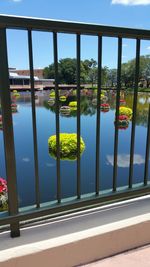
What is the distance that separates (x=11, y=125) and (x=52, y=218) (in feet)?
1.83

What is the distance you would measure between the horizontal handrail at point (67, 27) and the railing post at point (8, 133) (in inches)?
2.0

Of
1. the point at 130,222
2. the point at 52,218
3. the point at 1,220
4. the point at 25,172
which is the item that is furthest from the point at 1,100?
the point at 25,172

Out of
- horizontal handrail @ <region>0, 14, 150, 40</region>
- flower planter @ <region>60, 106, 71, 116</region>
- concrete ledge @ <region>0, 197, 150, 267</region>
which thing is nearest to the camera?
horizontal handrail @ <region>0, 14, 150, 40</region>

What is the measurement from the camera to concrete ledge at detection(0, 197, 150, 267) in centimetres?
112

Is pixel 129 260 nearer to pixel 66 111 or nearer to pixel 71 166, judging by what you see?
pixel 71 166

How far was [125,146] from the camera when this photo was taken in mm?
10656

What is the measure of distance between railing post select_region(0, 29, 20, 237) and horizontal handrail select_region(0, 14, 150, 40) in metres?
0.05

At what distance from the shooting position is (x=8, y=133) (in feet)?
3.51

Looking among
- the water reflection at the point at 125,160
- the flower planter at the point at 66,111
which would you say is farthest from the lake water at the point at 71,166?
the flower planter at the point at 66,111

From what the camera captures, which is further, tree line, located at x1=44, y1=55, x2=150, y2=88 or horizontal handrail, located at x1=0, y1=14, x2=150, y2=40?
tree line, located at x1=44, y1=55, x2=150, y2=88

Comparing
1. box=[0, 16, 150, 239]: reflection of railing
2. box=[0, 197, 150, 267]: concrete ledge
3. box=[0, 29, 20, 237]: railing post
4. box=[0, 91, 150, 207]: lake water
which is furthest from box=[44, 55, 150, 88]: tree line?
box=[0, 91, 150, 207]: lake water

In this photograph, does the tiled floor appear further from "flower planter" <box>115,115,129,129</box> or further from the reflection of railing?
"flower planter" <box>115,115,129,129</box>

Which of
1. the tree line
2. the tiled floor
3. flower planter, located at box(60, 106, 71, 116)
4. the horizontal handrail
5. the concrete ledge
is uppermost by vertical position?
the horizontal handrail

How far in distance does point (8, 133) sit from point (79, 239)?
61 centimetres
